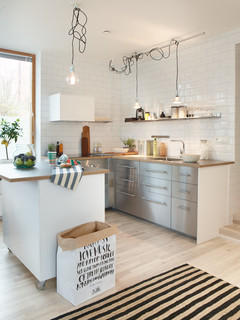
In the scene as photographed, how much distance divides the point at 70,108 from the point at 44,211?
2626mm

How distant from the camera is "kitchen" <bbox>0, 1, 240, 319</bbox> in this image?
2.73 metres

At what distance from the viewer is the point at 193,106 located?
4.25 metres

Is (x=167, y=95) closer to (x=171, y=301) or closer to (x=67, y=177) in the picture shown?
(x=67, y=177)

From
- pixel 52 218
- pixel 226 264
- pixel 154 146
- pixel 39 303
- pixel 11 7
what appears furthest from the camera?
pixel 154 146

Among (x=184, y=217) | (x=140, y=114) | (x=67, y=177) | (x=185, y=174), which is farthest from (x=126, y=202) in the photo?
(x=67, y=177)

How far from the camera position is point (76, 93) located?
510cm

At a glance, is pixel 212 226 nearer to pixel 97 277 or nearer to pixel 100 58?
pixel 97 277

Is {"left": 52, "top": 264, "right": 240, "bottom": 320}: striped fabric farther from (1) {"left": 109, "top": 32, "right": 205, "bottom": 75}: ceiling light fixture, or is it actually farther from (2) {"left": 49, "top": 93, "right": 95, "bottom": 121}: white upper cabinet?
(1) {"left": 109, "top": 32, "right": 205, "bottom": 75}: ceiling light fixture

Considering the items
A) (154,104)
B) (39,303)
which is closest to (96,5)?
(154,104)

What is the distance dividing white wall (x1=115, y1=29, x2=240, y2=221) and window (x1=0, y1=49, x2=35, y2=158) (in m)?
1.99

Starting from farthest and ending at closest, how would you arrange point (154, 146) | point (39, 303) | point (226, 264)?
1. point (154, 146)
2. point (226, 264)
3. point (39, 303)

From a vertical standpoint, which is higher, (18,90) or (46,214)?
(18,90)

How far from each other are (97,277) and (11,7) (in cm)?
298

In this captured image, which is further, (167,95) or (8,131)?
(167,95)
